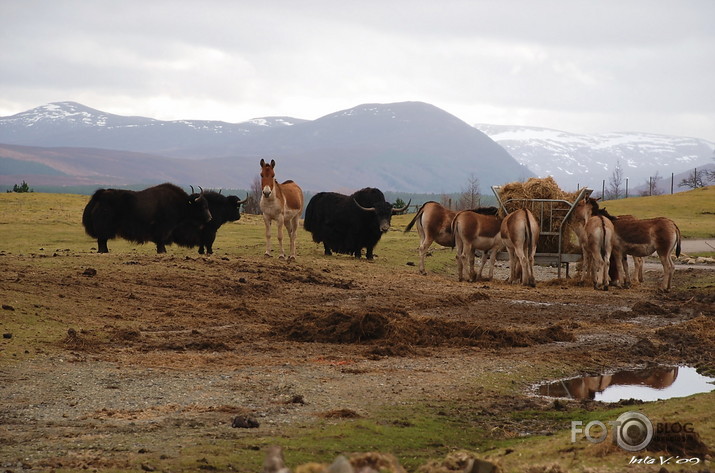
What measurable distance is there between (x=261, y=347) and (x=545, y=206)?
1292cm

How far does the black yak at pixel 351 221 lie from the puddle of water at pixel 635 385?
641 inches

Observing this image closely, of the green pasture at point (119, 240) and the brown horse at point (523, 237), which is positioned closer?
the brown horse at point (523, 237)

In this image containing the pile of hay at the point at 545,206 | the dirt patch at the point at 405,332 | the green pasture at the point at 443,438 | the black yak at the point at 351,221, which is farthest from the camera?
the black yak at the point at 351,221

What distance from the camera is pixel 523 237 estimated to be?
74.6 ft

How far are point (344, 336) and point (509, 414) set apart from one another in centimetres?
457

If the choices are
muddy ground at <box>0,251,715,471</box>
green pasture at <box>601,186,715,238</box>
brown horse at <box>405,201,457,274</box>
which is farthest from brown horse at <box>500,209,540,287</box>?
green pasture at <box>601,186,715,238</box>

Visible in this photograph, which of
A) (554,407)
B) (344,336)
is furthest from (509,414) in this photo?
(344,336)

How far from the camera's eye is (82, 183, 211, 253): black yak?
81.4ft

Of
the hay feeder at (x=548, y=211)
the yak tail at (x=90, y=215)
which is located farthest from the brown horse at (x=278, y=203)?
the hay feeder at (x=548, y=211)

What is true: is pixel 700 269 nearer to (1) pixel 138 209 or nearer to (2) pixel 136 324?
(1) pixel 138 209

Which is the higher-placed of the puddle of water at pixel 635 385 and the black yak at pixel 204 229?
the black yak at pixel 204 229

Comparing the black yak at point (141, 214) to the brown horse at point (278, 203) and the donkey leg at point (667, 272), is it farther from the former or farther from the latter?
the donkey leg at point (667, 272)

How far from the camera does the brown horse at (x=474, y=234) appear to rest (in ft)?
78.4

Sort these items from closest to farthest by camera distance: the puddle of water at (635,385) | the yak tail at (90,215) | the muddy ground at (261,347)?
the muddy ground at (261,347), the puddle of water at (635,385), the yak tail at (90,215)
